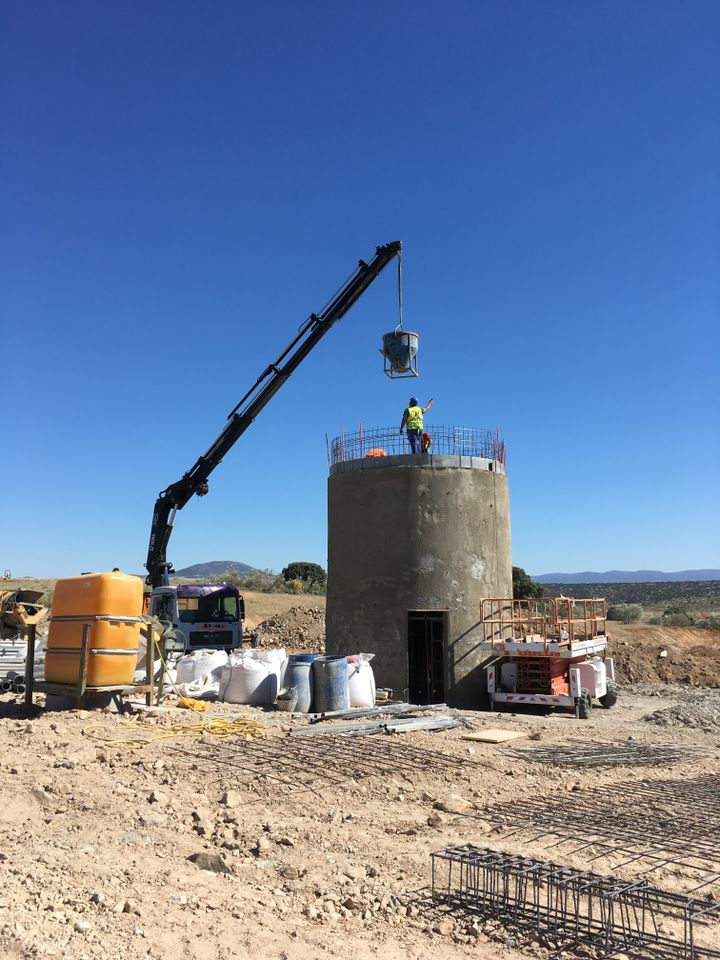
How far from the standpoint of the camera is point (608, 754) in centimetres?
991

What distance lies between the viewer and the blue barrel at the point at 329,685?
11.6 m

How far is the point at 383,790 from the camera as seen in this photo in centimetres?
750

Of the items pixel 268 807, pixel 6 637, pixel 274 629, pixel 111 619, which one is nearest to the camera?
pixel 268 807

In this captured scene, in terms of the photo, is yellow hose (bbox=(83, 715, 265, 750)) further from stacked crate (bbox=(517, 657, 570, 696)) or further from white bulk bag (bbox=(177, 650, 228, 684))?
stacked crate (bbox=(517, 657, 570, 696))

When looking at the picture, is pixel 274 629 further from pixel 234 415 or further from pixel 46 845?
pixel 46 845

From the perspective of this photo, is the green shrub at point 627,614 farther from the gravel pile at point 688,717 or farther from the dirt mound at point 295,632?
the gravel pile at point 688,717

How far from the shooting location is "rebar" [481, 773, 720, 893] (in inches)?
227

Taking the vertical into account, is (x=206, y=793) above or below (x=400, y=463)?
below

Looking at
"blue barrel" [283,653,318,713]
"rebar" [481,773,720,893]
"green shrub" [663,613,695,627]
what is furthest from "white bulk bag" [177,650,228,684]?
"green shrub" [663,613,695,627]

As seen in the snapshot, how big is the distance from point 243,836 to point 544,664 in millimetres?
10155

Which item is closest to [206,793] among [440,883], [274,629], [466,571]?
[440,883]

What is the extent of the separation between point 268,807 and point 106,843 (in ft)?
5.32

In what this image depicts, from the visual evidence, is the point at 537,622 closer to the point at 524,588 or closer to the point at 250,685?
the point at 250,685

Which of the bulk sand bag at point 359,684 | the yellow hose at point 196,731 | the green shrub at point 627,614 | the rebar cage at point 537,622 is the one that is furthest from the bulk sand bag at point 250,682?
the green shrub at point 627,614
